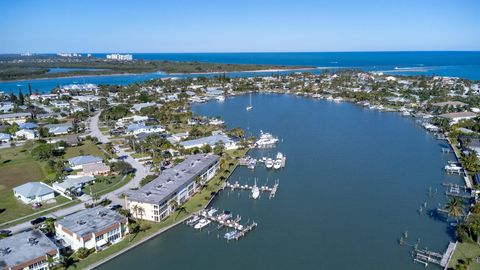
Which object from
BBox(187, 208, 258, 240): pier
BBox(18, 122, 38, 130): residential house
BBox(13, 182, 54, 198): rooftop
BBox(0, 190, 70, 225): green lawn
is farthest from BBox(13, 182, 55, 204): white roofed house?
BBox(18, 122, 38, 130): residential house

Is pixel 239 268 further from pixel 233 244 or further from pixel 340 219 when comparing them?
pixel 340 219

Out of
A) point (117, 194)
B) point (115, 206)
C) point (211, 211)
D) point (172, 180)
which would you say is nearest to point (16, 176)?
point (117, 194)

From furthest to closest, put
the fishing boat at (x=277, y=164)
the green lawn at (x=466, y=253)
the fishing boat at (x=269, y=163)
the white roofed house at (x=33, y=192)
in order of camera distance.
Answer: the fishing boat at (x=269, y=163) < the fishing boat at (x=277, y=164) < the white roofed house at (x=33, y=192) < the green lawn at (x=466, y=253)

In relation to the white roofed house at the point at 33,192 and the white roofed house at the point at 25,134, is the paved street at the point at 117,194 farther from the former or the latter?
the white roofed house at the point at 25,134

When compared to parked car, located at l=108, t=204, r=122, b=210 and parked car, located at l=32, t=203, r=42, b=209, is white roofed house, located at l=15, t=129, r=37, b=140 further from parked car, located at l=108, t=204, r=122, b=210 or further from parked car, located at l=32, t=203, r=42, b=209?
parked car, located at l=108, t=204, r=122, b=210

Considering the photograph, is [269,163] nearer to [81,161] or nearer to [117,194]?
[117,194]

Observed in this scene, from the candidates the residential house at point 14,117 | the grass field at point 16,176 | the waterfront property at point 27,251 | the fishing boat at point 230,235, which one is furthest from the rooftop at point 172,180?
the residential house at point 14,117

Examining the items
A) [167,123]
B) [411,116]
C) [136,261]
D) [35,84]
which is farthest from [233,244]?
[35,84]
